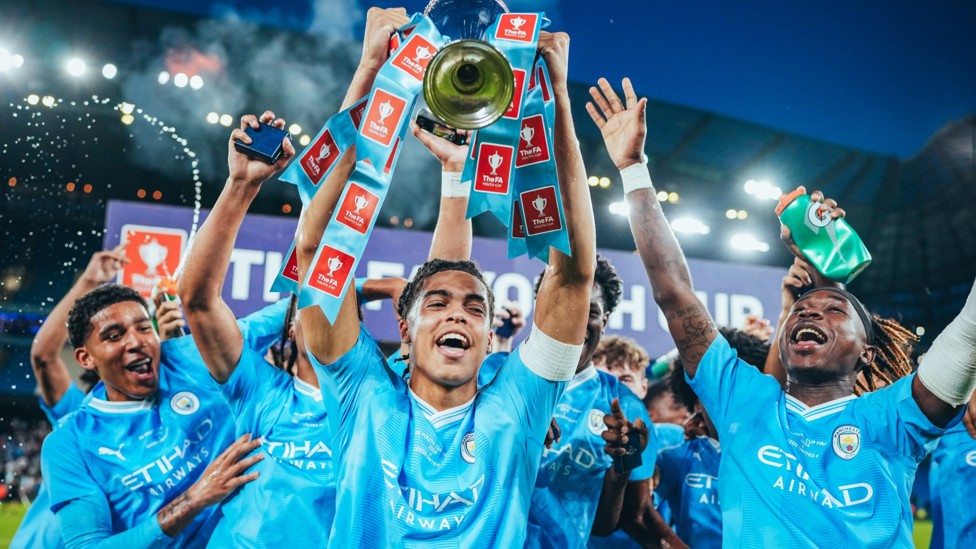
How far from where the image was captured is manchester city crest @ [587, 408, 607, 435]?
309cm

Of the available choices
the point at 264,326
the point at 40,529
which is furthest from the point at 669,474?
the point at 40,529

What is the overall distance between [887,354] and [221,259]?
8.62 feet

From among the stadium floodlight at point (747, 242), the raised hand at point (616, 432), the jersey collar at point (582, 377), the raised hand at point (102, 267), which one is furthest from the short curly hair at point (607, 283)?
the stadium floodlight at point (747, 242)

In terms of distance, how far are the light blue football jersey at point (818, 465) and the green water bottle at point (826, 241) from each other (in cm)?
60

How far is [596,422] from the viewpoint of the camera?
3.11 meters

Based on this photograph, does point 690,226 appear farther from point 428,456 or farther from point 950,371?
point 428,456

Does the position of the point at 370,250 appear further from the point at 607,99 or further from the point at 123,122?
the point at 123,122

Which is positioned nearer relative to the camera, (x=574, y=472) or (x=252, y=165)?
(x=252, y=165)

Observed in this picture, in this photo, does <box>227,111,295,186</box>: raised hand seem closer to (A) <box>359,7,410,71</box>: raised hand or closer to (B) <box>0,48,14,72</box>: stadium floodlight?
(A) <box>359,7,410,71</box>: raised hand

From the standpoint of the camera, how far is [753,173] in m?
11.3

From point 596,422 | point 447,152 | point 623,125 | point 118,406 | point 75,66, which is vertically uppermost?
point 75,66

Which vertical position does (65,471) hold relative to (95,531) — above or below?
above

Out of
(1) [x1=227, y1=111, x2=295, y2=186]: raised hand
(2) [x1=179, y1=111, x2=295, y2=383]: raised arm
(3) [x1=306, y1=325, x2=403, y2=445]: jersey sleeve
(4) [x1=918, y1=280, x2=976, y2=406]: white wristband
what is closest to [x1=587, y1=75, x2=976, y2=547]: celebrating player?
(4) [x1=918, y1=280, x2=976, y2=406]: white wristband

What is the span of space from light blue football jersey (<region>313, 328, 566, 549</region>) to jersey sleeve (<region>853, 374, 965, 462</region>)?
3.39ft
